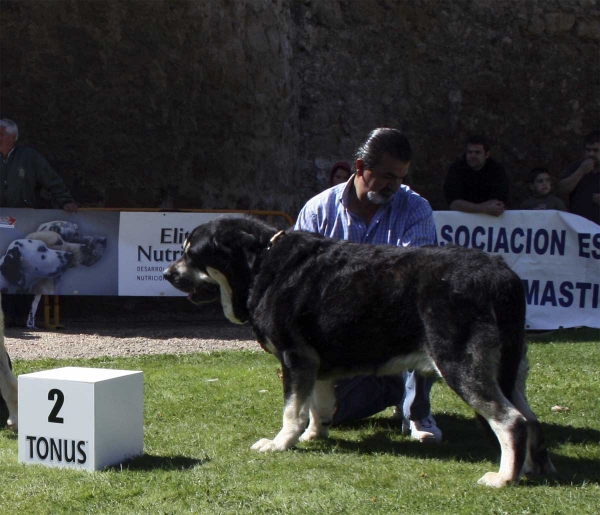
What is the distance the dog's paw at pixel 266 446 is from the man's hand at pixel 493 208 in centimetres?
598

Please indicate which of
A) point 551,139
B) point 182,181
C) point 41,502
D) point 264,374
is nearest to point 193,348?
point 264,374

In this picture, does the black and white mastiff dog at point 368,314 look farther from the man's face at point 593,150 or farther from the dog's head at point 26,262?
the man's face at point 593,150

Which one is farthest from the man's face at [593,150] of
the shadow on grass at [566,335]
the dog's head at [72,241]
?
the dog's head at [72,241]

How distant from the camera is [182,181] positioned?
40.0ft

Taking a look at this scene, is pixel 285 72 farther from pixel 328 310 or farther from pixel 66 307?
pixel 328 310

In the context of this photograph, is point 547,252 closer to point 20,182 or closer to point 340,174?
point 340,174

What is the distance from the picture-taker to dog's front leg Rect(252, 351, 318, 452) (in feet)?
17.1

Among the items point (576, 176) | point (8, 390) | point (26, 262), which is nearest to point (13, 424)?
point (8, 390)

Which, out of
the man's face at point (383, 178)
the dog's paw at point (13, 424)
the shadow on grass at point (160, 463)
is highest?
the man's face at point (383, 178)

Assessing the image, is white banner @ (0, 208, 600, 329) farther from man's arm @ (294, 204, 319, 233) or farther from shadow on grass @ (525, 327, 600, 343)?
man's arm @ (294, 204, 319, 233)

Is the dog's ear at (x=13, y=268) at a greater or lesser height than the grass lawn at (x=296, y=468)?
greater

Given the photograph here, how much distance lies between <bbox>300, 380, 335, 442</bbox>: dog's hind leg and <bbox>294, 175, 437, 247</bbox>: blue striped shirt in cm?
97

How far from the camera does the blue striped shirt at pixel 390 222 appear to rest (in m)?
5.91

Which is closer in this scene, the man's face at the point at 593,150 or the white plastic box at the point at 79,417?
the white plastic box at the point at 79,417
